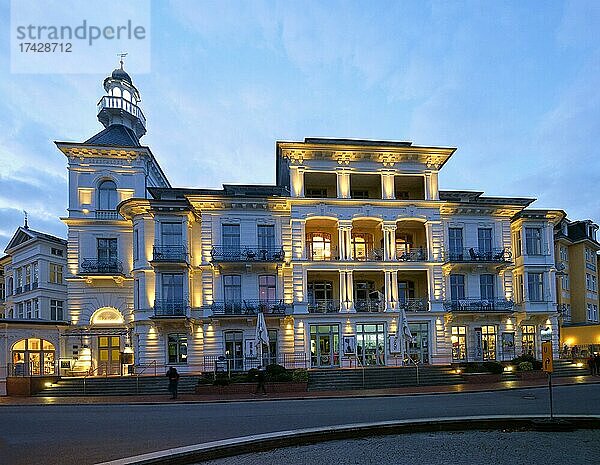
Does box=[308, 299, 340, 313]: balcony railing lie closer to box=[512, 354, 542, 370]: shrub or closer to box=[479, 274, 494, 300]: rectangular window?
box=[479, 274, 494, 300]: rectangular window

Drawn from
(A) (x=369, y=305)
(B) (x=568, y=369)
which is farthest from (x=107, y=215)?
(B) (x=568, y=369)

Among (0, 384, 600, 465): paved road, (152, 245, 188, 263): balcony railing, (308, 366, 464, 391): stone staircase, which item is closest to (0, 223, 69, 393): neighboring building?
(152, 245, 188, 263): balcony railing

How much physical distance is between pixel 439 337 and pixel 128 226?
21580 mm

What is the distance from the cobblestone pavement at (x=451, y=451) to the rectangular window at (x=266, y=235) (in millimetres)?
22348

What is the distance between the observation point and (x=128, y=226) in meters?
34.9

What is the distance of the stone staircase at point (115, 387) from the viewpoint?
25.6 m

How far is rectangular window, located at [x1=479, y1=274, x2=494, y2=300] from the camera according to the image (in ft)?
117

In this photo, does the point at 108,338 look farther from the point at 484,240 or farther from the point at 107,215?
the point at 484,240

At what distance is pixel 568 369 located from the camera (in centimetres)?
3100

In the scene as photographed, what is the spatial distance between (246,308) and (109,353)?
999 cm

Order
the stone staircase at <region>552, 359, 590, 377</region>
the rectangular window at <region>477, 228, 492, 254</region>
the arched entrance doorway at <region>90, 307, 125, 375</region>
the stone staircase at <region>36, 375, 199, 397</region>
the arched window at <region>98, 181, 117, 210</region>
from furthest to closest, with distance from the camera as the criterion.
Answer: the rectangular window at <region>477, 228, 492, 254</region>
the arched window at <region>98, 181, 117, 210</region>
the arched entrance doorway at <region>90, 307, 125, 375</region>
the stone staircase at <region>552, 359, 590, 377</region>
the stone staircase at <region>36, 375, 199, 397</region>

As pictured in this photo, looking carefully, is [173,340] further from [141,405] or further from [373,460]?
[373,460]

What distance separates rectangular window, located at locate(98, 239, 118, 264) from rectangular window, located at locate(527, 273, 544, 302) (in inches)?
1105

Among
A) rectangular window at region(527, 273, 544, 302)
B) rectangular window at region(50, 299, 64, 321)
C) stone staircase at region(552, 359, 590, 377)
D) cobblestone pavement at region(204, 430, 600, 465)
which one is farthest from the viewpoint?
rectangular window at region(50, 299, 64, 321)
